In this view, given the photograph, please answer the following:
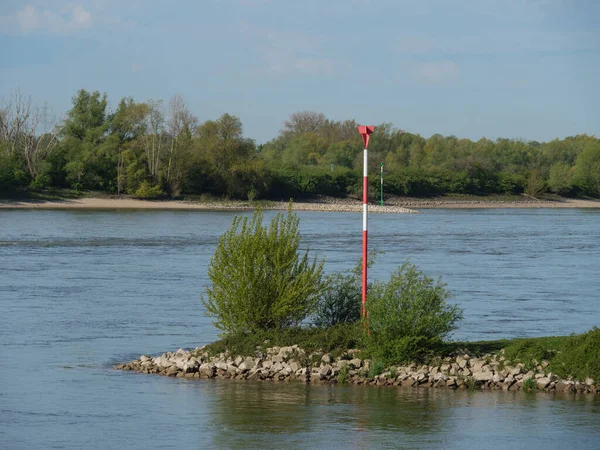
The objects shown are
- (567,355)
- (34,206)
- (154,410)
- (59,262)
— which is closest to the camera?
(154,410)

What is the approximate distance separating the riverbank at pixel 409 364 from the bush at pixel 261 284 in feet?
1.68

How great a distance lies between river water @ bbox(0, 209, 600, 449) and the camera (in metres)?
13.7

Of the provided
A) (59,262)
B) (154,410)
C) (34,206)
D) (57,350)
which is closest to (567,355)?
(154,410)

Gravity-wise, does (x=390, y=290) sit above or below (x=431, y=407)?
above

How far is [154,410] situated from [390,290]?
485cm

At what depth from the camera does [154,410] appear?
15273mm

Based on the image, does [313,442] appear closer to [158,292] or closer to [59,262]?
[158,292]

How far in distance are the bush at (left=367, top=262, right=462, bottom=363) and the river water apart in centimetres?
87

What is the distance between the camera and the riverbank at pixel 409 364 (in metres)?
16.2

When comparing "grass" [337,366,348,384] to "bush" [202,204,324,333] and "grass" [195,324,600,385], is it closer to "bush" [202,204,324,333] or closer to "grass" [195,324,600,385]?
"grass" [195,324,600,385]

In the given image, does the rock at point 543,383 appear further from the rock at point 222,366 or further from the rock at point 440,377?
the rock at point 222,366

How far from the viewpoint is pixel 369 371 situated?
1688 cm

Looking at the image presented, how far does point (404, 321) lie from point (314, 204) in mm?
112888

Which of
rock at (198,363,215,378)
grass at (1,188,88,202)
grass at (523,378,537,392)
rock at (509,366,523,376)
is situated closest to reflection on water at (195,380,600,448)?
grass at (523,378,537,392)
